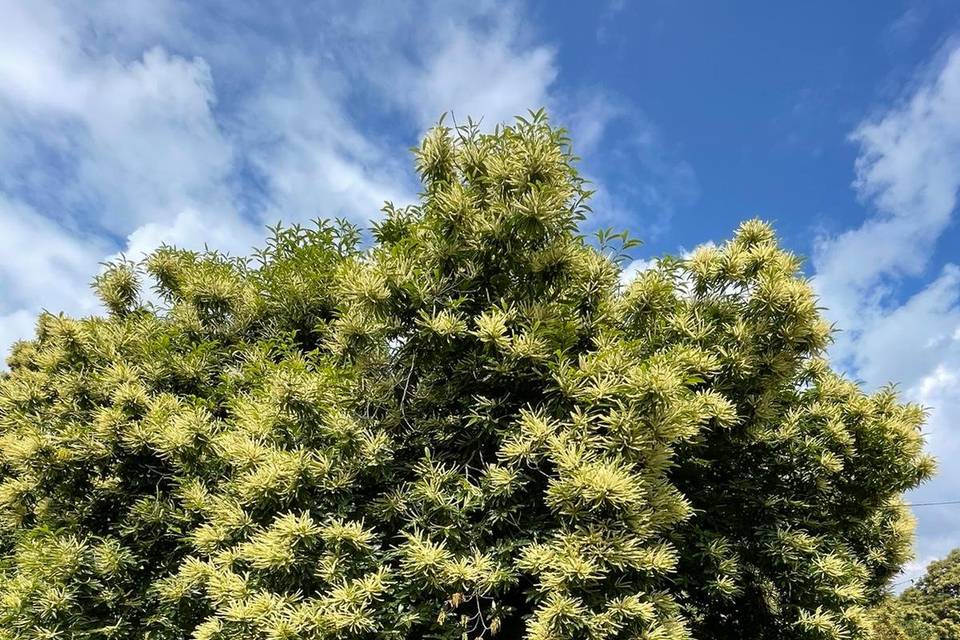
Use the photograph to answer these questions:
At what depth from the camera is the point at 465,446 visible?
195 inches

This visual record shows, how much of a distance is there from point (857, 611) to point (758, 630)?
1.35 m

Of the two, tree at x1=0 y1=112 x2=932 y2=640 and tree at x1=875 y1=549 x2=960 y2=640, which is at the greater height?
tree at x1=875 y1=549 x2=960 y2=640

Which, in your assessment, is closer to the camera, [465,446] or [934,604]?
[465,446]

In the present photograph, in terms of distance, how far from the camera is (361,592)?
408 centimetres

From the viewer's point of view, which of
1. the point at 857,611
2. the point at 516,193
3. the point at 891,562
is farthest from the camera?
the point at 891,562

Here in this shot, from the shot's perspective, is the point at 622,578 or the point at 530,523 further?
the point at 530,523

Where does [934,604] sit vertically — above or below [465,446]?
above

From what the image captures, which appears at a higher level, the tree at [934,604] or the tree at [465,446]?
the tree at [934,604]

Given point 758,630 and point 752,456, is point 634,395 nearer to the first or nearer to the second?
point 752,456

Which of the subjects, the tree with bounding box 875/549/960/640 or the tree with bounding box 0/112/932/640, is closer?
the tree with bounding box 0/112/932/640

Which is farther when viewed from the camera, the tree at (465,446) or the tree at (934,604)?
the tree at (934,604)

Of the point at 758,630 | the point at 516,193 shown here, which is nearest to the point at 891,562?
the point at 758,630

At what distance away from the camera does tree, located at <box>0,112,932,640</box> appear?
4.14 m

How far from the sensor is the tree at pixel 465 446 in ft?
13.6
